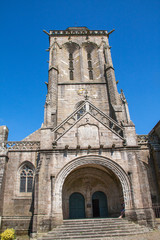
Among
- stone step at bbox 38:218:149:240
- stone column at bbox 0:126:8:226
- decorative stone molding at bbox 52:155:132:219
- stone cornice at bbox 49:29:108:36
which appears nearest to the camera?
stone step at bbox 38:218:149:240

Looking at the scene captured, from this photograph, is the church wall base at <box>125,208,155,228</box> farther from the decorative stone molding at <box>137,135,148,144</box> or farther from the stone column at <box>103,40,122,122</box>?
the stone column at <box>103,40,122,122</box>

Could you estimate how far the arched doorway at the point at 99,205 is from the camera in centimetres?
1603

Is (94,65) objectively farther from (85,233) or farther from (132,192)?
(85,233)

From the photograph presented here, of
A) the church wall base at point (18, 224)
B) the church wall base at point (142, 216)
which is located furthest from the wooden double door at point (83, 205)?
the church wall base at point (142, 216)

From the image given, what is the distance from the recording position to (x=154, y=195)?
15.6 m

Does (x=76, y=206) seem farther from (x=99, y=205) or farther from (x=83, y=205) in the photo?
(x=99, y=205)

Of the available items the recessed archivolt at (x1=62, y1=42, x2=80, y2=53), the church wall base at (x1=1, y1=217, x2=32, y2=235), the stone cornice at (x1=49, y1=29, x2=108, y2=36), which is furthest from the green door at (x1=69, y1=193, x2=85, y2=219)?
the stone cornice at (x1=49, y1=29, x2=108, y2=36)

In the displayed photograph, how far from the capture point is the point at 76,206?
52.5ft

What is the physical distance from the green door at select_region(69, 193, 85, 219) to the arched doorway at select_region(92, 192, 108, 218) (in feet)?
3.25

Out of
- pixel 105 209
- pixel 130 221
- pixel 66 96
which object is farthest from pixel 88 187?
pixel 66 96

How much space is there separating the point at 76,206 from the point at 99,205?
1986mm

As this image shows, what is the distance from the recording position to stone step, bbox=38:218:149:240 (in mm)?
10648

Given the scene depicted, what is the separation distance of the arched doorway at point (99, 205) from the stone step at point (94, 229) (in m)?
4.06

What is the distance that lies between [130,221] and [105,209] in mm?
4178
